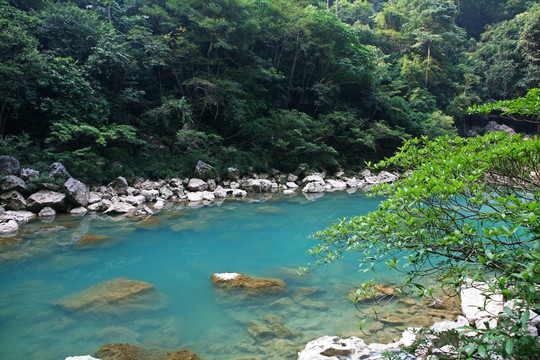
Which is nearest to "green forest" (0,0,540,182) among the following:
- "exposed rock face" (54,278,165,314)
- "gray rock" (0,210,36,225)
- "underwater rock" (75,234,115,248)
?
"gray rock" (0,210,36,225)

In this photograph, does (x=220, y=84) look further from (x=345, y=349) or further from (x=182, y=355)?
(x=345, y=349)

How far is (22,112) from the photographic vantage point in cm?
1157

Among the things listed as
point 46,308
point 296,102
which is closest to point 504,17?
Result: point 296,102

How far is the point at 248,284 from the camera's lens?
523 cm

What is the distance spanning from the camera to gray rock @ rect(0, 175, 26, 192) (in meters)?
9.04

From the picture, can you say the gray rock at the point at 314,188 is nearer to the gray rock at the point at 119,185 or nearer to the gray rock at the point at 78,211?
the gray rock at the point at 119,185

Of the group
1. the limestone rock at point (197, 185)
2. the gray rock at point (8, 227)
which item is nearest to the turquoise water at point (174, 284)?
the gray rock at point (8, 227)

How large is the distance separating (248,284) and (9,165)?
30.4 ft

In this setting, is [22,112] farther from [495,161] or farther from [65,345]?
[495,161]

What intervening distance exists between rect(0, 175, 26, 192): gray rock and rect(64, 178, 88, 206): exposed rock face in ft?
3.69

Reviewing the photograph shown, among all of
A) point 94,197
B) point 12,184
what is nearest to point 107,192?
point 94,197

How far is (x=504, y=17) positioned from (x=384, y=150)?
985 inches

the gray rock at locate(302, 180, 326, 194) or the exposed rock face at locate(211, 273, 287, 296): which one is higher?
the exposed rock face at locate(211, 273, 287, 296)

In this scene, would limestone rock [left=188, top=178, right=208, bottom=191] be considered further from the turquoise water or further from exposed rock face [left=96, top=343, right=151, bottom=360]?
exposed rock face [left=96, top=343, right=151, bottom=360]
